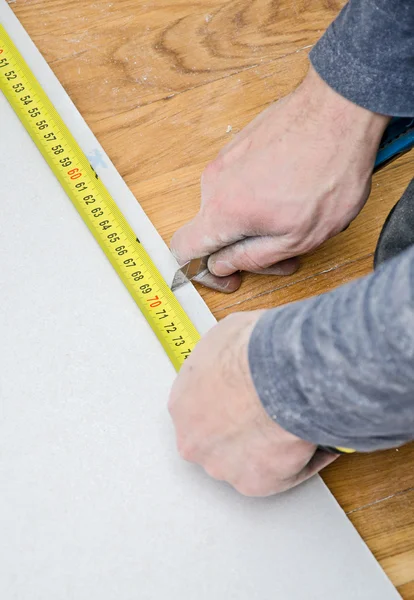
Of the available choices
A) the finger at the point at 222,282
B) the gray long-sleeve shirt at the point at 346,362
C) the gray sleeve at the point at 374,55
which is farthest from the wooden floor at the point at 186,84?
the gray long-sleeve shirt at the point at 346,362

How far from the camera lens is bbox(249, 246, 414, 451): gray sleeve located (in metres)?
0.72

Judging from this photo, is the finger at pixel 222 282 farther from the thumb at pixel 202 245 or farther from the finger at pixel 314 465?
the finger at pixel 314 465

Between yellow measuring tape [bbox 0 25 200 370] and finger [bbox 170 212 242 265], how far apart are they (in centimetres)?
6

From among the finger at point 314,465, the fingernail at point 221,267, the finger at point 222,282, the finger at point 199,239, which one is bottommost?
the finger at point 314,465

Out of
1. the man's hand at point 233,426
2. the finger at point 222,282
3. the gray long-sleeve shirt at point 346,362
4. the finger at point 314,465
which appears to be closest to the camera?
the gray long-sleeve shirt at point 346,362

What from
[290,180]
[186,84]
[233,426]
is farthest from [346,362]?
[186,84]

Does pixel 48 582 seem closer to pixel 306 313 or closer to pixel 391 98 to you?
pixel 306 313

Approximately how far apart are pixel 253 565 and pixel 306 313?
442mm

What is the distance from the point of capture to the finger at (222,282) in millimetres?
1275

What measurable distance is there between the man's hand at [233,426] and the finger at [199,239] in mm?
241

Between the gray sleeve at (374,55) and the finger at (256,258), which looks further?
the finger at (256,258)

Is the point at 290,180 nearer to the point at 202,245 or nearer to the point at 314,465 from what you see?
the point at 202,245

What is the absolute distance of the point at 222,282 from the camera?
1.28m

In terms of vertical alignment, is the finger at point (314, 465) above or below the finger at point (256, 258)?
below
